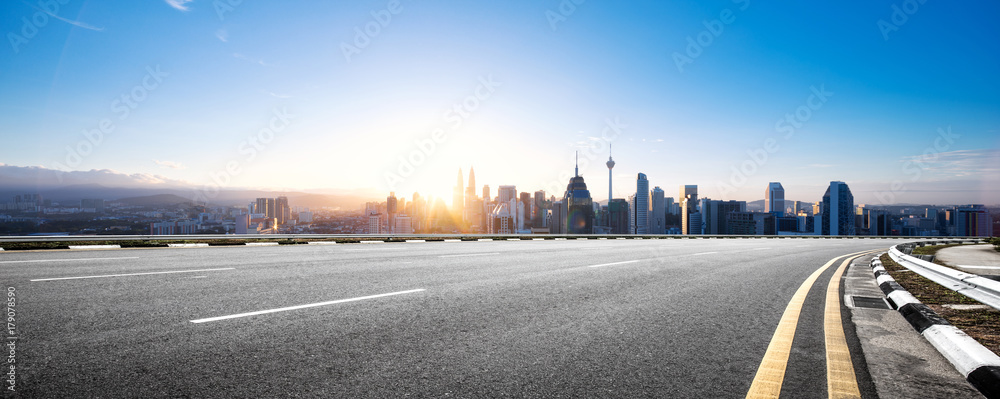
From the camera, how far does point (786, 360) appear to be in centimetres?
365

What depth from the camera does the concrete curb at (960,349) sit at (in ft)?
9.82

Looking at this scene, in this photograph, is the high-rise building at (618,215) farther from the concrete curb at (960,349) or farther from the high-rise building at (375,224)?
the concrete curb at (960,349)

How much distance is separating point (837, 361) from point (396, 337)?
3658mm

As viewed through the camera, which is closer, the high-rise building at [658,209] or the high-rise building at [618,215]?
the high-rise building at [658,209]

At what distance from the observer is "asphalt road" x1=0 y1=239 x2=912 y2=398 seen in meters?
2.98

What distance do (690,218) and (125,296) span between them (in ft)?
433

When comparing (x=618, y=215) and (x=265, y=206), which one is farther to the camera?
(x=618, y=215)

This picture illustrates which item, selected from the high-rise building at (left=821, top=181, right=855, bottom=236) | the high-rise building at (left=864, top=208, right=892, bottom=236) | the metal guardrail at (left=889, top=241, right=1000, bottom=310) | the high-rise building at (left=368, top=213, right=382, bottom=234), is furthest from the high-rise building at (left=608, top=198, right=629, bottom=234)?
the metal guardrail at (left=889, top=241, right=1000, bottom=310)

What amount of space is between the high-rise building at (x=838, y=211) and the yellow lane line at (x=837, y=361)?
116114mm

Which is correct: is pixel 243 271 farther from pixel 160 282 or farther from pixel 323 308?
pixel 323 308

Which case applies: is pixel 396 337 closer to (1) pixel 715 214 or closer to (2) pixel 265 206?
(2) pixel 265 206

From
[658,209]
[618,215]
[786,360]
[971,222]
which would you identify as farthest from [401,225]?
[618,215]

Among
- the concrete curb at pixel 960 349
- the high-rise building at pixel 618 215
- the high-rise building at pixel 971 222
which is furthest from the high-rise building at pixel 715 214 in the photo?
the concrete curb at pixel 960 349

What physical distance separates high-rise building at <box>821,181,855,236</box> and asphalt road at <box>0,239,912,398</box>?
378 feet
